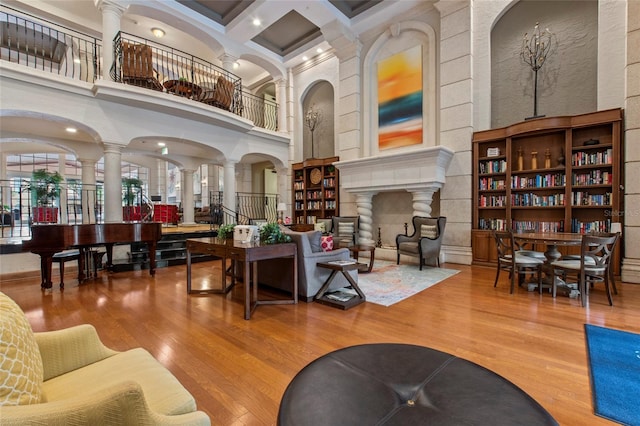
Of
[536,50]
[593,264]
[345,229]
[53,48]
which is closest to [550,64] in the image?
[536,50]

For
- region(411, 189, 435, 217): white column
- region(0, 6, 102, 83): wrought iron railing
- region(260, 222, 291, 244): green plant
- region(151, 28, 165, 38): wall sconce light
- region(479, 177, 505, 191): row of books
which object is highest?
region(151, 28, 165, 38): wall sconce light

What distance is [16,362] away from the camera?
2.91ft

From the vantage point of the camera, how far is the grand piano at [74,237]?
394cm

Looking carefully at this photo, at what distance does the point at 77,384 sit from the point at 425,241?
5199 millimetres

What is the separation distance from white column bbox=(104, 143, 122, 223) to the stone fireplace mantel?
16.3 ft

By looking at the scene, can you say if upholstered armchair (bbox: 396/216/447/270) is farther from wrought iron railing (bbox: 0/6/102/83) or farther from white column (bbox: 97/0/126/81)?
wrought iron railing (bbox: 0/6/102/83)

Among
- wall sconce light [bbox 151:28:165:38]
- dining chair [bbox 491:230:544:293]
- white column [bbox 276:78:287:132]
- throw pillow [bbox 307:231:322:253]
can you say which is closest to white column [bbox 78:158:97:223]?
wall sconce light [bbox 151:28:165:38]

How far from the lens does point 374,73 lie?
24.7ft

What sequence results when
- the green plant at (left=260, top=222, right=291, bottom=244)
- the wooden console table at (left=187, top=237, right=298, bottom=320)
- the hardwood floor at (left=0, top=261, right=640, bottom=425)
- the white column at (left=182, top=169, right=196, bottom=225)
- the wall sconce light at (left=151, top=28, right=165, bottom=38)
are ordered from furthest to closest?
the white column at (left=182, top=169, right=196, bottom=225) < the wall sconce light at (left=151, top=28, right=165, bottom=38) < the green plant at (left=260, top=222, right=291, bottom=244) < the wooden console table at (left=187, top=237, right=298, bottom=320) < the hardwood floor at (left=0, top=261, right=640, bottom=425)

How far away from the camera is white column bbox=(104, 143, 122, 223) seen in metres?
5.92

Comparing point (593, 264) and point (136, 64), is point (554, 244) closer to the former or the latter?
point (593, 264)

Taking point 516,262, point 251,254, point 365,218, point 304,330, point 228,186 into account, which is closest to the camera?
point 304,330

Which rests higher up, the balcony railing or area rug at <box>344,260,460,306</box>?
the balcony railing

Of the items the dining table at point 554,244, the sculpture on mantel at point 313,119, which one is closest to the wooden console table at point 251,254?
the dining table at point 554,244
